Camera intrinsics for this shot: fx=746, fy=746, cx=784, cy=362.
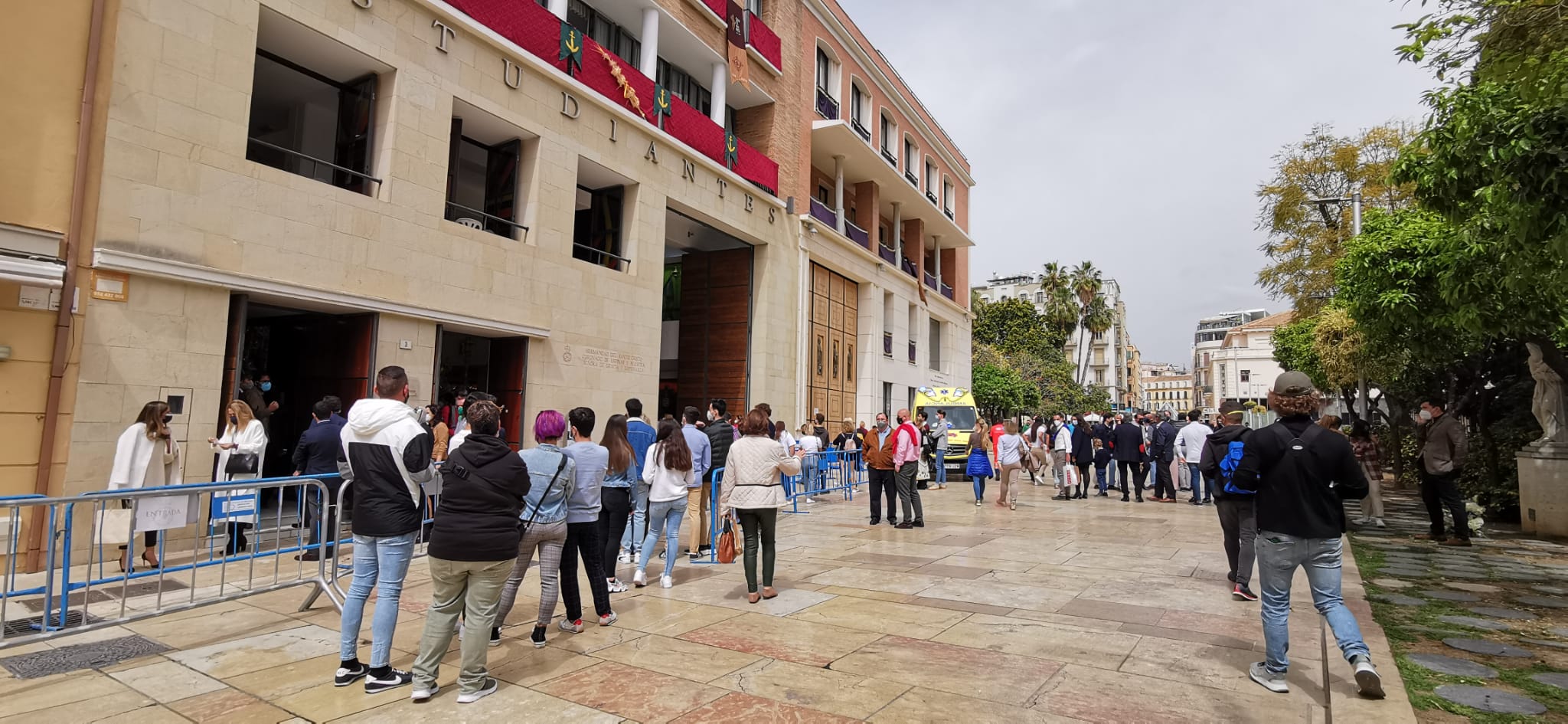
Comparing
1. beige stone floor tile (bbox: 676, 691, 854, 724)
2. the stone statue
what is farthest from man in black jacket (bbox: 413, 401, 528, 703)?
the stone statue

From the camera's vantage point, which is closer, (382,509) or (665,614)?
(382,509)

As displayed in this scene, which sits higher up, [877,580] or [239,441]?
[239,441]

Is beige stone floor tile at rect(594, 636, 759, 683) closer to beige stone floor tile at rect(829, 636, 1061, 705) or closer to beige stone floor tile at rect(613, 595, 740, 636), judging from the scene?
beige stone floor tile at rect(613, 595, 740, 636)

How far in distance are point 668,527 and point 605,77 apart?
10771mm

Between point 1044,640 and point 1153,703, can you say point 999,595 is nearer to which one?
point 1044,640

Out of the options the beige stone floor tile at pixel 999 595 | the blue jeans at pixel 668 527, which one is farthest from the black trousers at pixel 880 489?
the blue jeans at pixel 668 527

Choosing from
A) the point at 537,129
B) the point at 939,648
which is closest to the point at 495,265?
the point at 537,129

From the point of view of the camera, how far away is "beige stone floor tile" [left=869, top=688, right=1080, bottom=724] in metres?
3.96

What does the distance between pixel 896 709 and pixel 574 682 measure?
6.39 feet

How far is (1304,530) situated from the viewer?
4.48 meters

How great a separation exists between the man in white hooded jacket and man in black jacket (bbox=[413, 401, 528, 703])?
0.96ft

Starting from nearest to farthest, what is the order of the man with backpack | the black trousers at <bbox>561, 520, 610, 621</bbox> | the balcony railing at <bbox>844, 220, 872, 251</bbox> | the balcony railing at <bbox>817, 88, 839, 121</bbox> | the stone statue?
the black trousers at <bbox>561, 520, 610, 621</bbox>
the man with backpack
the stone statue
the balcony railing at <bbox>817, 88, 839, 121</bbox>
the balcony railing at <bbox>844, 220, 872, 251</bbox>

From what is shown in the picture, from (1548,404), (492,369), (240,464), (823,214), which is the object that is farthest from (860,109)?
(240,464)

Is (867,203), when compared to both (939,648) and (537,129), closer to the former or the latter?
(537,129)
